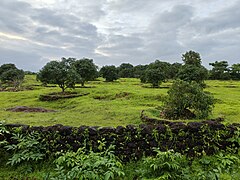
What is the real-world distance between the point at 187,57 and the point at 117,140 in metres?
51.5

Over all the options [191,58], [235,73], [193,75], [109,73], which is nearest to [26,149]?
[193,75]

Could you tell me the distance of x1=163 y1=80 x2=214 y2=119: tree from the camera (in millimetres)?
13180

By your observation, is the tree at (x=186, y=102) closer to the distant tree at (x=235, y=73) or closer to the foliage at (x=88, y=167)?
the foliage at (x=88, y=167)

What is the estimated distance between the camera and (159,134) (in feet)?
22.3

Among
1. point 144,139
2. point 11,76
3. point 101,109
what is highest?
point 11,76

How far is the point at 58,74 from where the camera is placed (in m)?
28.0

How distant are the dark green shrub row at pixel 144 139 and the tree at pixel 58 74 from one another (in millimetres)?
21577

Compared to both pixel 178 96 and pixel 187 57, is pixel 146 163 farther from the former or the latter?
pixel 187 57

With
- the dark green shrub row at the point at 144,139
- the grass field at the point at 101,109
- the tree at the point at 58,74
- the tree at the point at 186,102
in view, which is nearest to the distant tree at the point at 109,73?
the tree at the point at 58,74

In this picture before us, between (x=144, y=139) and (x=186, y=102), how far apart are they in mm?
7148

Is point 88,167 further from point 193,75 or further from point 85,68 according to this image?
point 85,68

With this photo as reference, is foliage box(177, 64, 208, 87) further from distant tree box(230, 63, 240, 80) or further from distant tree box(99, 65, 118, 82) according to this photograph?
distant tree box(230, 63, 240, 80)

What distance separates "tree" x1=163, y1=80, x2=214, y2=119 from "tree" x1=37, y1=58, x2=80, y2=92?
16872 mm

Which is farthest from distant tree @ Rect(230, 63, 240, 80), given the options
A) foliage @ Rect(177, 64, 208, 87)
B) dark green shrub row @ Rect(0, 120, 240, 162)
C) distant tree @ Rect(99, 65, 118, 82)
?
dark green shrub row @ Rect(0, 120, 240, 162)
